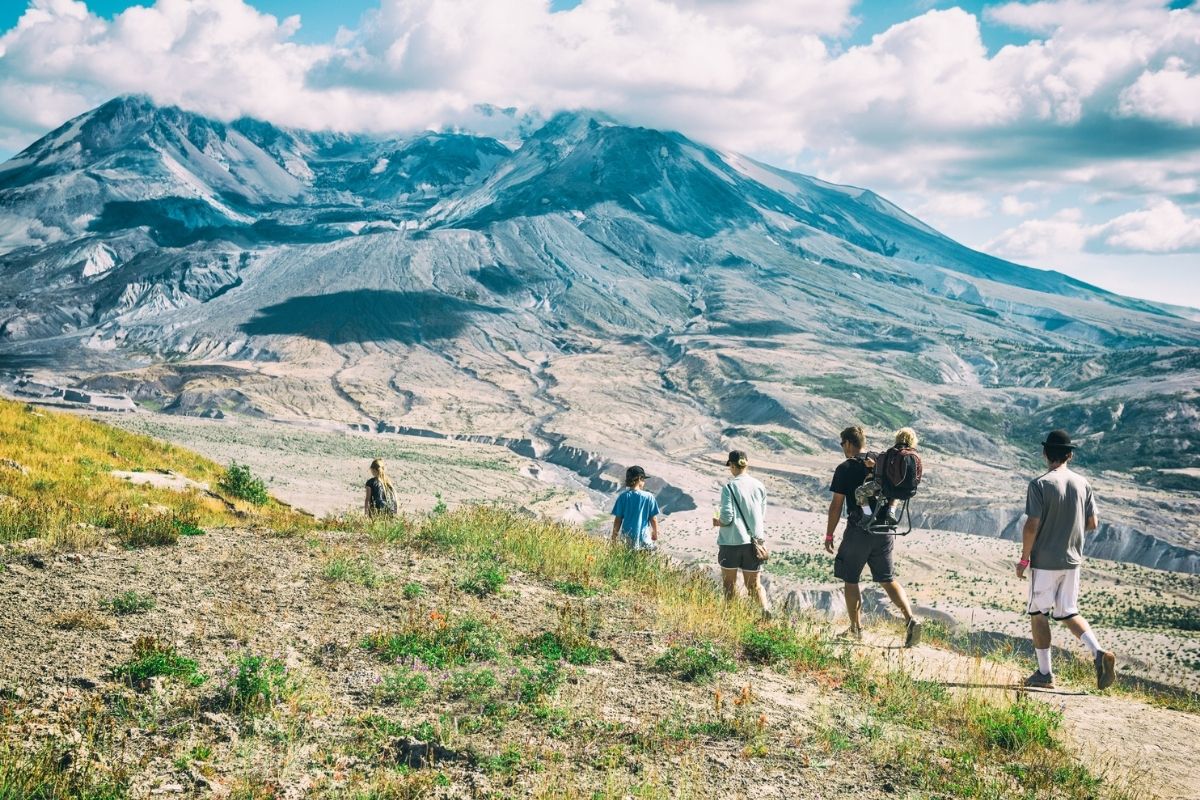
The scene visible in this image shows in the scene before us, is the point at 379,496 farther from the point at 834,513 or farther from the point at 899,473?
the point at 899,473

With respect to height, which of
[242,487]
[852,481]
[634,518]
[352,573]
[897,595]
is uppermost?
[852,481]

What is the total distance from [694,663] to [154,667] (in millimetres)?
3323

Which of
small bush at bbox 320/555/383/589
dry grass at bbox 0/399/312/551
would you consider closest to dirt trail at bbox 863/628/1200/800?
small bush at bbox 320/555/383/589

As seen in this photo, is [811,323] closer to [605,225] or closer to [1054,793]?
[605,225]

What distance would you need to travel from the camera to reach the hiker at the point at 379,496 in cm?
1012

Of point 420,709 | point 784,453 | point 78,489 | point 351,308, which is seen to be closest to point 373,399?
point 351,308

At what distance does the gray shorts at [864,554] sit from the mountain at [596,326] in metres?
43.0

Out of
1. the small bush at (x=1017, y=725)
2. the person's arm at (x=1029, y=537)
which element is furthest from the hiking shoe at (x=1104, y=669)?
the small bush at (x=1017, y=725)

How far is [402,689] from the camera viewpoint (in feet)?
16.1

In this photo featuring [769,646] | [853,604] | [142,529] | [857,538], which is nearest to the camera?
[769,646]

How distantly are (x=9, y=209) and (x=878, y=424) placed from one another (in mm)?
154124

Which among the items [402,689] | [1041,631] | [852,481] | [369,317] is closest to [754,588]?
[852,481]

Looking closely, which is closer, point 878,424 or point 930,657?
point 930,657

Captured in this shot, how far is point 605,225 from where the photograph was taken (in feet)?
507
